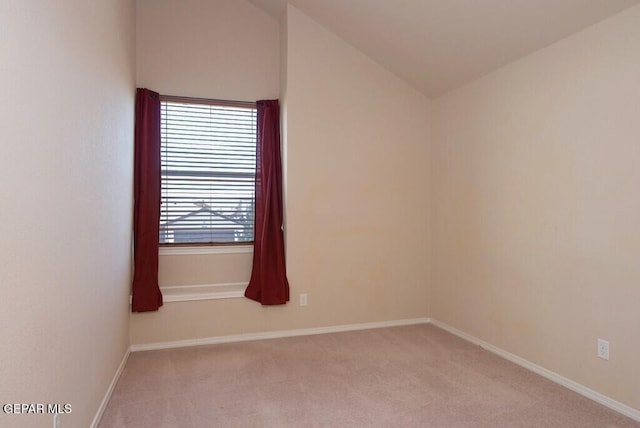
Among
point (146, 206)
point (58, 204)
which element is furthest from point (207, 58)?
point (58, 204)

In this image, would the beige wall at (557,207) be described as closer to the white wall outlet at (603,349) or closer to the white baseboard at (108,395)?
the white wall outlet at (603,349)

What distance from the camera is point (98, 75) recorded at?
221 centimetres

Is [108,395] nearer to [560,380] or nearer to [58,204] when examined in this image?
[58,204]

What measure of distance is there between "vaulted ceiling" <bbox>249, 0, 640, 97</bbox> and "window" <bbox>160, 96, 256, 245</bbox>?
1254 millimetres

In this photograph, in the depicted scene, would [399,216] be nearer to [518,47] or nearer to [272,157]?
[272,157]

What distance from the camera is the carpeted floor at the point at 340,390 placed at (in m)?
2.28

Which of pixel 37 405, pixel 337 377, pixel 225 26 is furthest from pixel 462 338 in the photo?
pixel 225 26

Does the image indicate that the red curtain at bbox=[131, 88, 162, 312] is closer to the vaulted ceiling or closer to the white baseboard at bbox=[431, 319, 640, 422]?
the vaulted ceiling

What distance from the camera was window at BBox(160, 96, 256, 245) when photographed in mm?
3805

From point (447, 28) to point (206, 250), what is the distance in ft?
9.77

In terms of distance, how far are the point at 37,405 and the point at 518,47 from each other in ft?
11.9

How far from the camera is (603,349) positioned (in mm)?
2502

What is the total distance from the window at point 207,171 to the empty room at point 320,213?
21 mm

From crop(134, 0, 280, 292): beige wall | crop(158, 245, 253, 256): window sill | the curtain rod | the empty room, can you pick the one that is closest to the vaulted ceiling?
the empty room
